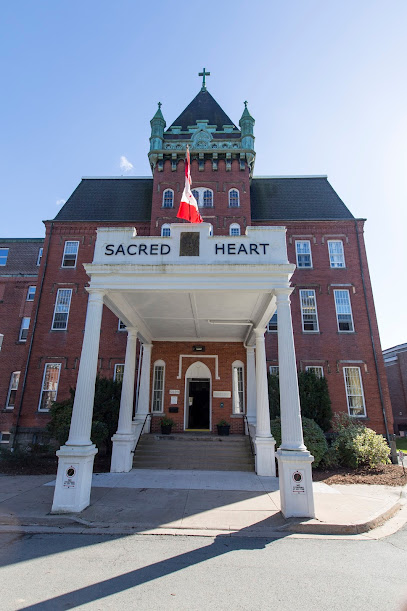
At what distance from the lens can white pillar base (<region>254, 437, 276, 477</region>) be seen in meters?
11.0

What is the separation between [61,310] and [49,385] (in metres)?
4.21

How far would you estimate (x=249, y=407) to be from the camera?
1466 centimetres

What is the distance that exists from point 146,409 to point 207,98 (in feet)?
73.7

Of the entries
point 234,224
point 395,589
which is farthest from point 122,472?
point 234,224

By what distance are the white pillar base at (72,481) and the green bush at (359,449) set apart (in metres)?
9.78

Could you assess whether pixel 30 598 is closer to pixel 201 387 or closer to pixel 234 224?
pixel 201 387

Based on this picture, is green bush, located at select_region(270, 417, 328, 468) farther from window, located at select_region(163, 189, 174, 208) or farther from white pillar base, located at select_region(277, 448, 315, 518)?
window, located at select_region(163, 189, 174, 208)

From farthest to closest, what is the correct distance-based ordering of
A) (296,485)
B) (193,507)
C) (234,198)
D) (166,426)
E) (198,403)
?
(234,198), (198,403), (166,426), (193,507), (296,485)

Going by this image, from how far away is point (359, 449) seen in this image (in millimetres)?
12508

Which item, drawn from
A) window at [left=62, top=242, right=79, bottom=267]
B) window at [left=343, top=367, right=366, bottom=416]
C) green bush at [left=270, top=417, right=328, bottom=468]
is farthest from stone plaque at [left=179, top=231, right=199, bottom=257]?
window at [left=62, top=242, right=79, bottom=267]

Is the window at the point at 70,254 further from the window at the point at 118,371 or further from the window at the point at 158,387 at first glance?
the window at the point at 158,387

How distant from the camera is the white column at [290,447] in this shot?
6820mm

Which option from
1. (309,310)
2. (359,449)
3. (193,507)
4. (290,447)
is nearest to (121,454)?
(193,507)

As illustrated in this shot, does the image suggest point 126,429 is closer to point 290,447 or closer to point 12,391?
point 290,447
